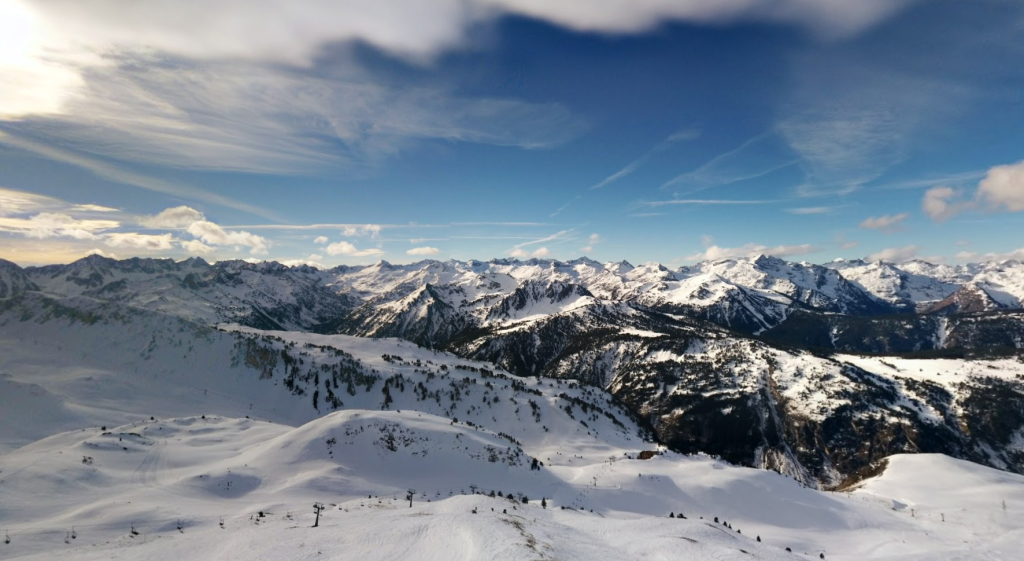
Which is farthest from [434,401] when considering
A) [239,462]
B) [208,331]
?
[208,331]

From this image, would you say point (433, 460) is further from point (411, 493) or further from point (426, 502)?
point (411, 493)

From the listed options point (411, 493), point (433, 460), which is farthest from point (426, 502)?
point (433, 460)

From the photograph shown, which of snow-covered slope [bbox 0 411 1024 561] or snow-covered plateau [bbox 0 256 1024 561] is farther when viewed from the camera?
snow-covered plateau [bbox 0 256 1024 561]

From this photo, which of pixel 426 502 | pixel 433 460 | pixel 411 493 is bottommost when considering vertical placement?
pixel 433 460

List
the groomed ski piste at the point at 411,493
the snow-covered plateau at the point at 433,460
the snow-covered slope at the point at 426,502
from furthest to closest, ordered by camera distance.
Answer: the snow-covered plateau at the point at 433,460 → the groomed ski piste at the point at 411,493 → the snow-covered slope at the point at 426,502

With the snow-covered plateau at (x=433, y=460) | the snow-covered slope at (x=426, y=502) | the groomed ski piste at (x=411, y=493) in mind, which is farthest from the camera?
the snow-covered plateau at (x=433, y=460)

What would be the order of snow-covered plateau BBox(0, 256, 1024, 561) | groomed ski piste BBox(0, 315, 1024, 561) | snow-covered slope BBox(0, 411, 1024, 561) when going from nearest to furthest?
snow-covered slope BBox(0, 411, 1024, 561) < groomed ski piste BBox(0, 315, 1024, 561) < snow-covered plateau BBox(0, 256, 1024, 561)

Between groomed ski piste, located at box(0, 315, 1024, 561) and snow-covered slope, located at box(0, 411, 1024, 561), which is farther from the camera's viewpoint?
groomed ski piste, located at box(0, 315, 1024, 561)

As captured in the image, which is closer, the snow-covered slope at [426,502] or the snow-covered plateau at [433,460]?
the snow-covered slope at [426,502]

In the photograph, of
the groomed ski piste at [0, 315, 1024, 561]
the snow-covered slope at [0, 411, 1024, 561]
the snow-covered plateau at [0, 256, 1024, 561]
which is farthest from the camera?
the snow-covered plateau at [0, 256, 1024, 561]
